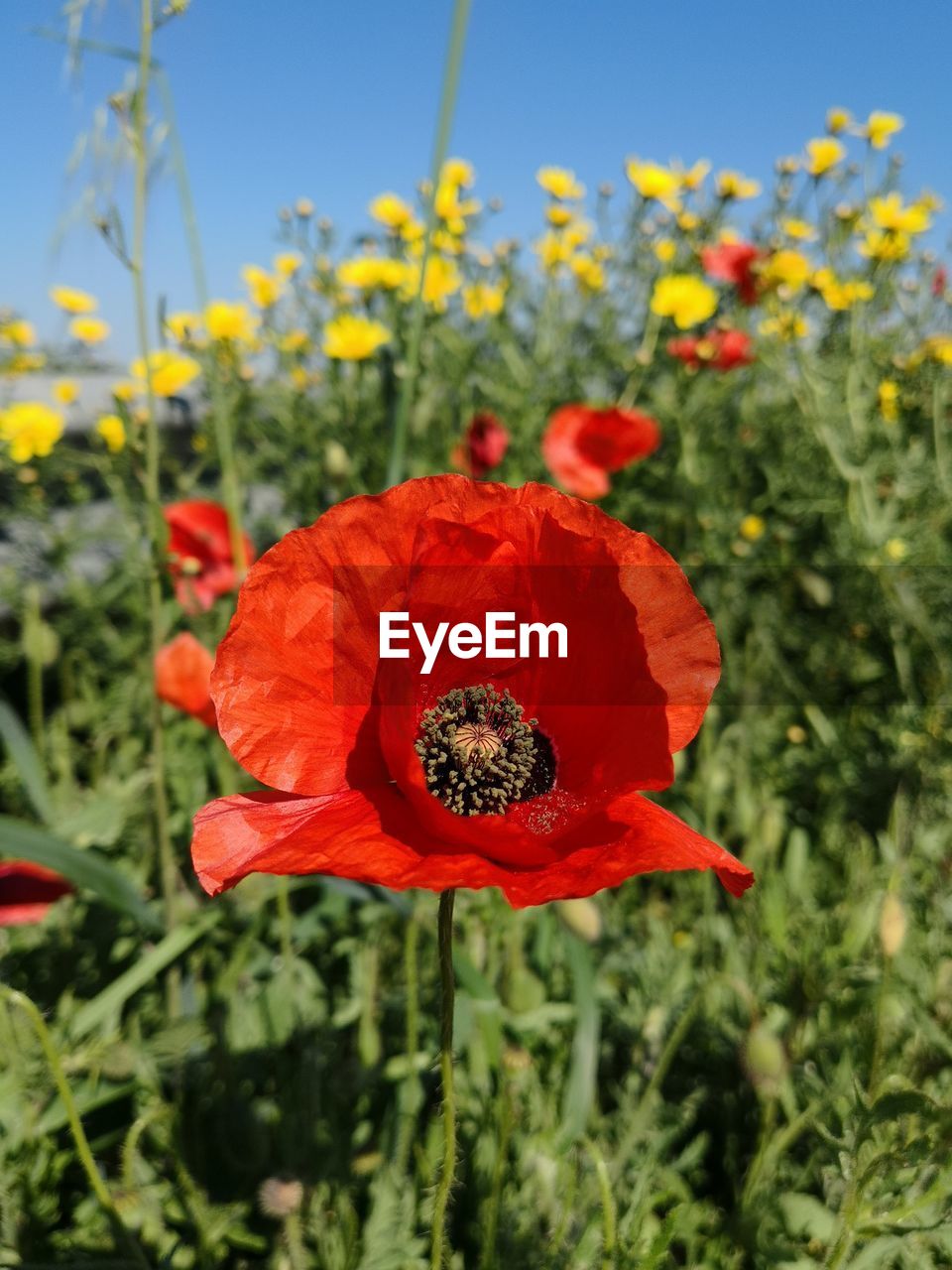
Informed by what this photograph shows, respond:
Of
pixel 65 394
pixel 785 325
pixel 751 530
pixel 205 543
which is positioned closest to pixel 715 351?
pixel 785 325

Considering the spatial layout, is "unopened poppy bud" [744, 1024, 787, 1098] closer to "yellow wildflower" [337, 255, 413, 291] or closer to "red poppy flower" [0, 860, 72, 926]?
"red poppy flower" [0, 860, 72, 926]

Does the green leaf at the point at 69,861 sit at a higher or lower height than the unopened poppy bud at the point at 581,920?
higher

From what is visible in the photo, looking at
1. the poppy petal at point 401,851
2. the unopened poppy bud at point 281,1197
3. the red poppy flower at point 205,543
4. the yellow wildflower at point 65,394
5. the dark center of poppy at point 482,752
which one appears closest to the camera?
the poppy petal at point 401,851

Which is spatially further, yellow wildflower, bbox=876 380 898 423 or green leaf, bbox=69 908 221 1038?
yellow wildflower, bbox=876 380 898 423

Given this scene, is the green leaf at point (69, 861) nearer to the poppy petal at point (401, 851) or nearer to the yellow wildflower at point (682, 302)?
the poppy petal at point (401, 851)

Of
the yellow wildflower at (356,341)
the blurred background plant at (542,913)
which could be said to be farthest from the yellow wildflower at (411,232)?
the yellow wildflower at (356,341)

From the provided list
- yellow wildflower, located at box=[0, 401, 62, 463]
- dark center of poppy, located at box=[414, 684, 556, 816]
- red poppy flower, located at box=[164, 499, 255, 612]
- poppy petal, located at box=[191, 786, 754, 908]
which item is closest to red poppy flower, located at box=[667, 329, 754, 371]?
red poppy flower, located at box=[164, 499, 255, 612]
